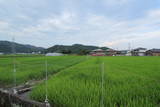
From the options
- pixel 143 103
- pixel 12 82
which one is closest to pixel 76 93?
pixel 143 103

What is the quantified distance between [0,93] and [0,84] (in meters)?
1.84

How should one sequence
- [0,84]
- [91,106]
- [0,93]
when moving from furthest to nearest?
[0,84] < [0,93] < [91,106]

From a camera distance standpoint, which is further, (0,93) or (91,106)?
(0,93)

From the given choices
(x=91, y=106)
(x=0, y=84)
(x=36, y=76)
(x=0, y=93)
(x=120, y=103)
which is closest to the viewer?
(x=91, y=106)

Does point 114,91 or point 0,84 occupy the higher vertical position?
point 114,91

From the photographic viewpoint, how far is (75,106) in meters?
2.39

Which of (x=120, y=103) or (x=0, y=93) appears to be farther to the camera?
(x=0, y=93)

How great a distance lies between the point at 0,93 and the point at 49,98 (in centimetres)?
164

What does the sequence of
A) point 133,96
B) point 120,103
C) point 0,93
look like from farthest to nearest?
point 0,93, point 133,96, point 120,103

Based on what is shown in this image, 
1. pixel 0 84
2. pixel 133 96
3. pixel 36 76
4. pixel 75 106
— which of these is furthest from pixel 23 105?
pixel 36 76

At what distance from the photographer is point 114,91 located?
300 centimetres

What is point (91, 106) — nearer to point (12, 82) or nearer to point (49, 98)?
point (49, 98)

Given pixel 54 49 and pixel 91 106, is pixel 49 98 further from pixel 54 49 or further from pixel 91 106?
pixel 54 49

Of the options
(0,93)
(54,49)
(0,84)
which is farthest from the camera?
(54,49)
